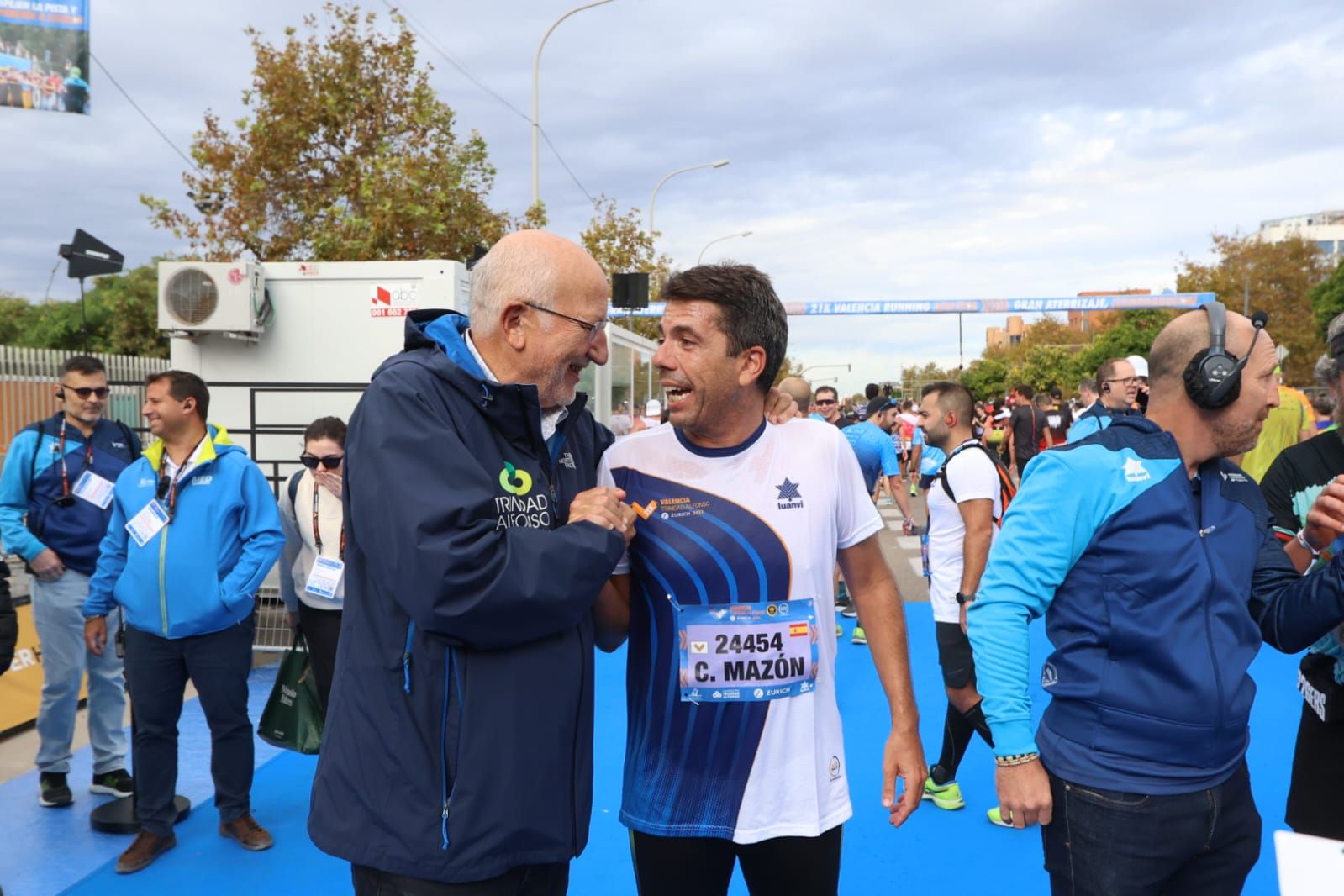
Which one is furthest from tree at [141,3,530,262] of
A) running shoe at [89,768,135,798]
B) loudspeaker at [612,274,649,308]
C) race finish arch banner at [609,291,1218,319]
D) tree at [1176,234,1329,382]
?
tree at [1176,234,1329,382]

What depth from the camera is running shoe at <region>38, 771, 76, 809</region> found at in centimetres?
509

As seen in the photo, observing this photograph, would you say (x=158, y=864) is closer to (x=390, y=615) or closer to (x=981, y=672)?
(x=390, y=615)

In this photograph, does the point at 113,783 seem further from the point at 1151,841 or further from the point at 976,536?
the point at 1151,841

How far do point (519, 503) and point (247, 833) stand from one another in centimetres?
356

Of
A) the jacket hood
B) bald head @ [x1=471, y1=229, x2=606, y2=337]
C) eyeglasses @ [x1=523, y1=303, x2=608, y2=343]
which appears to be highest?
bald head @ [x1=471, y1=229, x2=606, y2=337]

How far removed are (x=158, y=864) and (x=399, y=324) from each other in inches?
175

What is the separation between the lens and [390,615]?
73.7 inches

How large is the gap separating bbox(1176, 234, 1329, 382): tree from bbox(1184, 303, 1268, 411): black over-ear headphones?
52859mm

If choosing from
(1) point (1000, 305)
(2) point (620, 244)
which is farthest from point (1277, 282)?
(2) point (620, 244)

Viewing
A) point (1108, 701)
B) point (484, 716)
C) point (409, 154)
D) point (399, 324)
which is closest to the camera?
point (484, 716)

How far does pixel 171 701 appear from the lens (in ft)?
14.6

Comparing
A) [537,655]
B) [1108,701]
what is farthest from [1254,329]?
[537,655]

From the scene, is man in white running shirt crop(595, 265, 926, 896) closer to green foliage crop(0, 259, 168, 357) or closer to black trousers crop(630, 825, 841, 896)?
black trousers crop(630, 825, 841, 896)

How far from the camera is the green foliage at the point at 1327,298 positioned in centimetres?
4700
